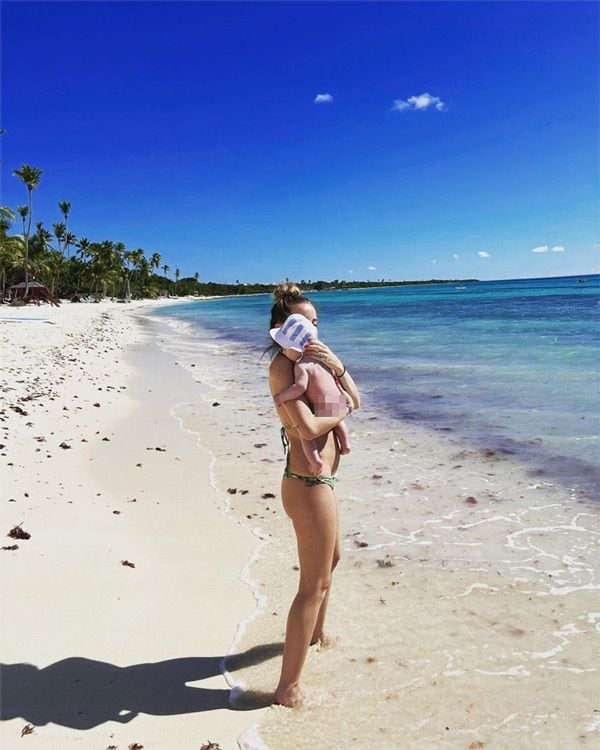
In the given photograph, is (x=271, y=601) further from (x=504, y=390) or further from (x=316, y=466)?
Result: (x=504, y=390)

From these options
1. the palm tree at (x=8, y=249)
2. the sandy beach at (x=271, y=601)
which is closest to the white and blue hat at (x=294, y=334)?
the sandy beach at (x=271, y=601)

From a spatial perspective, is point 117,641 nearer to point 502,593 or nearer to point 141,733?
point 141,733

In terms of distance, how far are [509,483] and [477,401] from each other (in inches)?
209

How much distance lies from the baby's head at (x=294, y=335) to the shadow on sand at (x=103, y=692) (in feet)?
6.65

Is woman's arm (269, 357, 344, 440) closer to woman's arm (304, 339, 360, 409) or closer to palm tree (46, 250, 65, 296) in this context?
woman's arm (304, 339, 360, 409)

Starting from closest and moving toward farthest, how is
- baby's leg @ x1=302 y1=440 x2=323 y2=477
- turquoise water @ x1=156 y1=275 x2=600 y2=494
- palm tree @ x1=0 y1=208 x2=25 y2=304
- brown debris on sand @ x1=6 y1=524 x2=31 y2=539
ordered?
baby's leg @ x1=302 y1=440 x2=323 y2=477 → brown debris on sand @ x1=6 y1=524 x2=31 y2=539 → turquoise water @ x1=156 y1=275 x2=600 y2=494 → palm tree @ x1=0 y1=208 x2=25 y2=304

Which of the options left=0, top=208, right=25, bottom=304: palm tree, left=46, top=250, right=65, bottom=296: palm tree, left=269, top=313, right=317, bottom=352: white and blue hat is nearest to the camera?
left=269, top=313, right=317, bottom=352: white and blue hat

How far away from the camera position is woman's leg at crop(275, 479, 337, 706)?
2.98m

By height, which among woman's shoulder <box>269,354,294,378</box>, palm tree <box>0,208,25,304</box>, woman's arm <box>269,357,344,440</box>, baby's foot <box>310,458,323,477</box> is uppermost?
palm tree <box>0,208,25,304</box>

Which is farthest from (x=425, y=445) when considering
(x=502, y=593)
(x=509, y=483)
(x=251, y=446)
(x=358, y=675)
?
(x=358, y=675)

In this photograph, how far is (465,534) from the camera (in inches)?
220

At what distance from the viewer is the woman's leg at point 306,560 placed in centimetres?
298

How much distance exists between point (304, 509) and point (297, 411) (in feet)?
1.85

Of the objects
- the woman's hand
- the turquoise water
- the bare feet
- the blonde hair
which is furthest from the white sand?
the turquoise water
